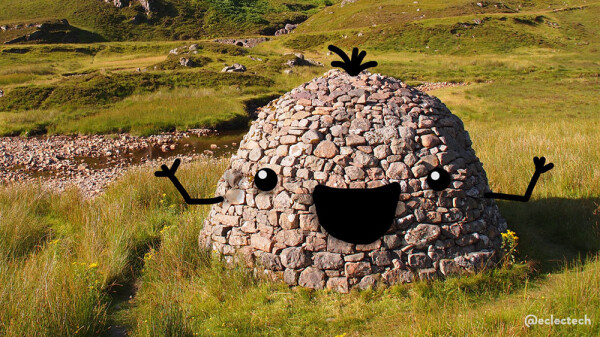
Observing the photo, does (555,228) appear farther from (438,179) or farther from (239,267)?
(239,267)

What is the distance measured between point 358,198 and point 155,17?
89.7 m

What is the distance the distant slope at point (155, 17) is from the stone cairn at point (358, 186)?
77962mm

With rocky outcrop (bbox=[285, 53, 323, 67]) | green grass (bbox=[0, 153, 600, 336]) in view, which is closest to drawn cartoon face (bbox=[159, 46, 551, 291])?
green grass (bbox=[0, 153, 600, 336])

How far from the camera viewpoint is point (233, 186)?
496 cm

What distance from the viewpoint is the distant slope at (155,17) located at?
73.8 meters

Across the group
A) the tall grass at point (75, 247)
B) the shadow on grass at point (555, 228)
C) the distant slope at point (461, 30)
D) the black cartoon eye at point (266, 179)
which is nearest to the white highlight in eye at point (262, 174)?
the black cartoon eye at point (266, 179)

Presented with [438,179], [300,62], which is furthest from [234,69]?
[438,179]

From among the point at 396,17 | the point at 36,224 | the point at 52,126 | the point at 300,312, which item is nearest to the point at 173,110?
the point at 52,126

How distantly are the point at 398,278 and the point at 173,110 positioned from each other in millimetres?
18789

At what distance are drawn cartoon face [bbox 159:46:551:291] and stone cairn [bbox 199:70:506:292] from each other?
0.01m

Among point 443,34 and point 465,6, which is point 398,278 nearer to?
point 443,34

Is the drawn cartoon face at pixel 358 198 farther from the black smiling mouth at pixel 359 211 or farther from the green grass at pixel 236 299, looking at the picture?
the green grass at pixel 236 299

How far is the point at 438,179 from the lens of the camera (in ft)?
14.3

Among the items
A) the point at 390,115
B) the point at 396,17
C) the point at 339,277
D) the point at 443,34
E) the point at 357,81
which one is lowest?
the point at 339,277
